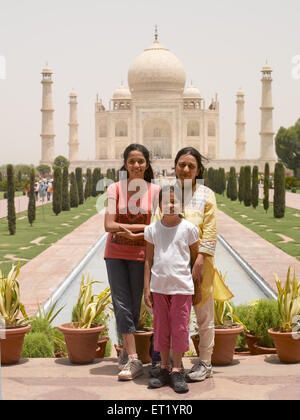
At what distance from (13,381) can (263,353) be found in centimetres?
137

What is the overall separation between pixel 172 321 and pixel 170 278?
188mm

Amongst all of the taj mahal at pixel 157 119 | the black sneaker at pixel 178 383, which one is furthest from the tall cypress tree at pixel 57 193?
the taj mahal at pixel 157 119

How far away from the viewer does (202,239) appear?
2863 mm

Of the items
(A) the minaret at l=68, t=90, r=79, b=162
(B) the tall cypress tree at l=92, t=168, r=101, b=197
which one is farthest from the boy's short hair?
(A) the minaret at l=68, t=90, r=79, b=162

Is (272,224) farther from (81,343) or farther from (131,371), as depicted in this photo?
(131,371)

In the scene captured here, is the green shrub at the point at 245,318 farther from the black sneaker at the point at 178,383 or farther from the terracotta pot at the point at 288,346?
the black sneaker at the point at 178,383

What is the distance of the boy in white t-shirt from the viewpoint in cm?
277

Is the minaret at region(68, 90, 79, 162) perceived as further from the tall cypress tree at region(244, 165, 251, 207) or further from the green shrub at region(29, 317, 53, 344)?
the green shrub at region(29, 317, 53, 344)

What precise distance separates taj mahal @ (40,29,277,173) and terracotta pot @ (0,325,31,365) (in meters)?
39.7

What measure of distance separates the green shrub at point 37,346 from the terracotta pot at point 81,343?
0.28 metres

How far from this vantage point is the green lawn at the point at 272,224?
9625 millimetres

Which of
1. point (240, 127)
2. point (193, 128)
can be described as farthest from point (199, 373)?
point (193, 128)
